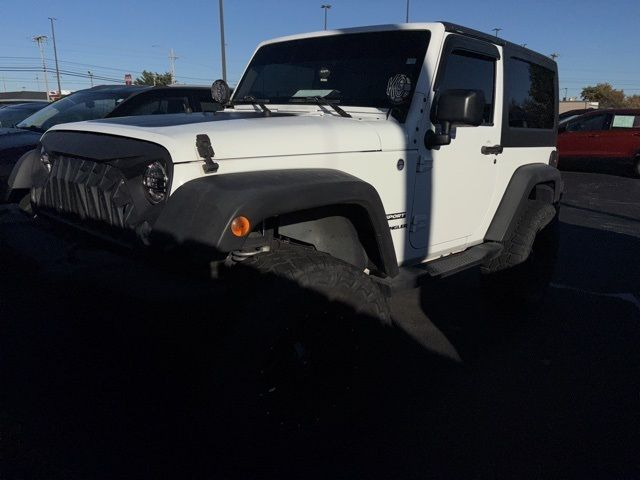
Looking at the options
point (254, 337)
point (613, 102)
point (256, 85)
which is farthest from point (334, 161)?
point (613, 102)

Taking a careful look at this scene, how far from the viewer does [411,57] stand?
3242 millimetres

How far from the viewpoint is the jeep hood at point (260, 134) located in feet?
7.56

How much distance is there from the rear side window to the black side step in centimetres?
97

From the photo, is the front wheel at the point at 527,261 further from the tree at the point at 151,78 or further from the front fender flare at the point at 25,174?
the tree at the point at 151,78

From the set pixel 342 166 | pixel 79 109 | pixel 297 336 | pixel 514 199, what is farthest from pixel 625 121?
pixel 297 336

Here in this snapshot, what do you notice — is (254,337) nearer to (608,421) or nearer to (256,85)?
(608,421)

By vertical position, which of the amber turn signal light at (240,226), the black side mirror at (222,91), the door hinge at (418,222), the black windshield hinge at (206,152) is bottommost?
the door hinge at (418,222)

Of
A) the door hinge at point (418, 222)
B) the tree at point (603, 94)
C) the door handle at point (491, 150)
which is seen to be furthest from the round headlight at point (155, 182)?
the tree at point (603, 94)

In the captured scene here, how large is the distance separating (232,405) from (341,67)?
2.24 metres

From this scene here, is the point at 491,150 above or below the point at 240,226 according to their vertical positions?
above

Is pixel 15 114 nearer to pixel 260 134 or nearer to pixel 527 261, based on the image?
pixel 260 134

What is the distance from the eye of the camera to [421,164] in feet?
10.3

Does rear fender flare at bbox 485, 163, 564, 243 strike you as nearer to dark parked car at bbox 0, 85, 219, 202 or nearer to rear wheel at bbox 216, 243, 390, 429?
rear wheel at bbox 216, 243, 390, 429

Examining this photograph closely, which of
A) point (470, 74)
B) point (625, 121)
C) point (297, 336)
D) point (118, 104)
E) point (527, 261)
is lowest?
point (527, 261)
